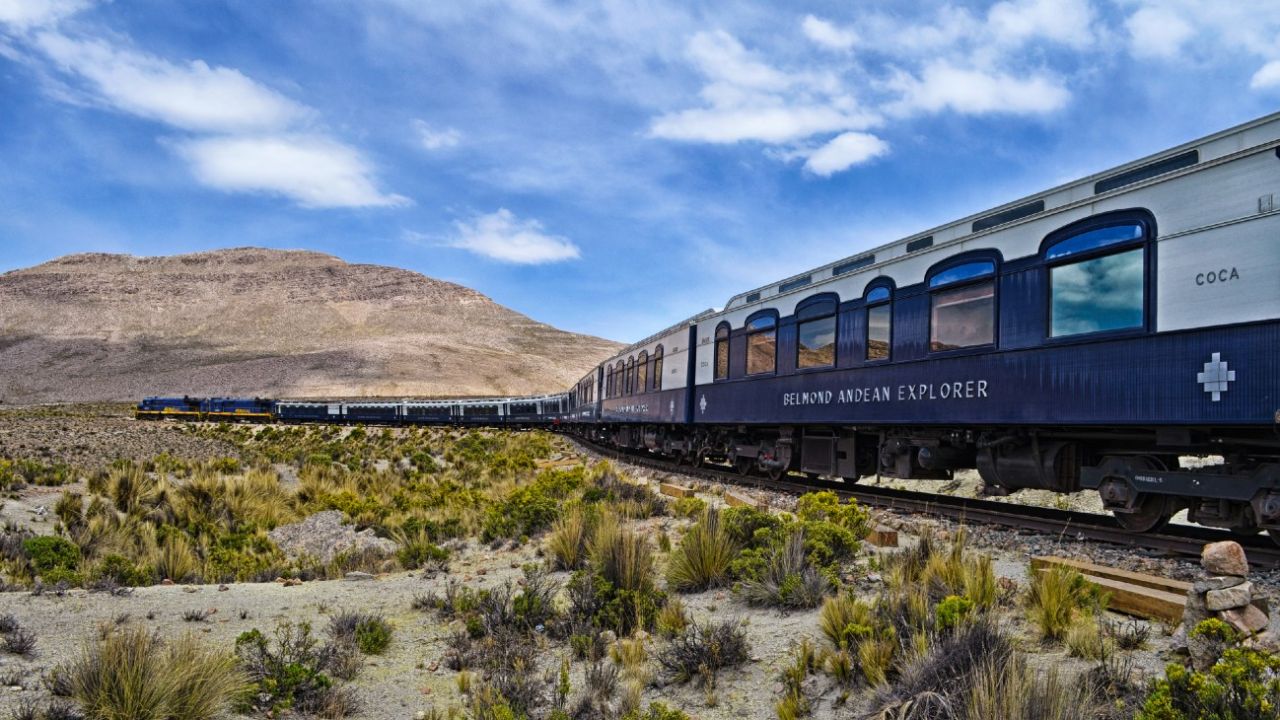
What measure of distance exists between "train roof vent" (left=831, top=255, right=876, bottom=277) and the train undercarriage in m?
2.54

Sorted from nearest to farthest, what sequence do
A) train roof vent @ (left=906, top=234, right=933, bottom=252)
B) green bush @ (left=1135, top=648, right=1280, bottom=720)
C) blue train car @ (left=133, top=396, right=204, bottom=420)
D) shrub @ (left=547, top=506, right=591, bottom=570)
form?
1. green bush @ (left=1135, top=648, right=1280, bottom=720)
2. shrub @ (left=547, top=506, right=591, bottom=570)
3. train roof vent @ (left=906, top=234, right=933, bottom=252)
4. blue train car @ (left=133, top=396, right=204, bottom=420)

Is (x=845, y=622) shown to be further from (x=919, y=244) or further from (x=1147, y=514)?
(x=919, y=244)

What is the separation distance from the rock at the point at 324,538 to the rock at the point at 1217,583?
9.86m

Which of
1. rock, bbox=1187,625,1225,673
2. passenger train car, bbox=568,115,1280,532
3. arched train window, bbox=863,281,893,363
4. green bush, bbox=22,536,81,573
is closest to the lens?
rock, bbox=1187,625,1225,673

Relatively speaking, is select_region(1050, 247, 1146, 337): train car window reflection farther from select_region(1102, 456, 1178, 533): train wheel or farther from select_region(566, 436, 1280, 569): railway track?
select_region(566, 436, 1280, 569): railway track

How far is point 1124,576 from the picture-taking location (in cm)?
628

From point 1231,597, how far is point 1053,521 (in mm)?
5413

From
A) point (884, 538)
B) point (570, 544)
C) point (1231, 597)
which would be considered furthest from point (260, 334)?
point (1231, 597)

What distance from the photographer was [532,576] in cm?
788

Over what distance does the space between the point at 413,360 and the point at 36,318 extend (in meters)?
56.3

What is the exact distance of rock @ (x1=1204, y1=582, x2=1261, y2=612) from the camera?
4.68m

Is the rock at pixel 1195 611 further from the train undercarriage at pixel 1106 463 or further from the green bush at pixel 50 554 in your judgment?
the green bush at pixel 50 554

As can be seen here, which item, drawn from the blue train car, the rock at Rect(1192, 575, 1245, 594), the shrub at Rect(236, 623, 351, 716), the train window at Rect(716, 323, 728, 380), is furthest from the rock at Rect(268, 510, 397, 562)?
the blue train car

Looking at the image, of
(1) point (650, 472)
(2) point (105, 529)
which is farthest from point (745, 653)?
(1) point (650, 472)
